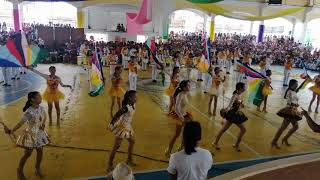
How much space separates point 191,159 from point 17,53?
5.60m

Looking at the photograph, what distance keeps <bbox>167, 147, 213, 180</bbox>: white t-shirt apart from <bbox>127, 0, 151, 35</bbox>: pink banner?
1714 cm

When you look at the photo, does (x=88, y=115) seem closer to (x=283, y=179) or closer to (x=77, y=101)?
(x=77, y=101)

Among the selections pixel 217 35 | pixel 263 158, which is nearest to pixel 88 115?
pixel 263 158

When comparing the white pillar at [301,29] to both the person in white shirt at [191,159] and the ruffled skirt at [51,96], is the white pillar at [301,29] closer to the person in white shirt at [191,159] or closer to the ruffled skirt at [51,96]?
the ruffled skirt at [51,96]

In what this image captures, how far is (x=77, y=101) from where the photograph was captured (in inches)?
458

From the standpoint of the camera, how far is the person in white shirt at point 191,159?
346 cm

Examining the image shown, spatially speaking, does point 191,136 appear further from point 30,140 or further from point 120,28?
point 120,28

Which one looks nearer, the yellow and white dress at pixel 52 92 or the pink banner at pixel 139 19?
the yellow and white dress at pixel 52 92

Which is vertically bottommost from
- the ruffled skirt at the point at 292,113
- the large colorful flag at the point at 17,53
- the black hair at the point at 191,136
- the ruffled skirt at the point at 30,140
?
the ruffled skirt at the point at 30,140

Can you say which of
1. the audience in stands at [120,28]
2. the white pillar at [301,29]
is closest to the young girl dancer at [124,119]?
the audience in stands at [120,28]

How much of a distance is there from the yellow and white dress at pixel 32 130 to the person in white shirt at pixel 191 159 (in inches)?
117

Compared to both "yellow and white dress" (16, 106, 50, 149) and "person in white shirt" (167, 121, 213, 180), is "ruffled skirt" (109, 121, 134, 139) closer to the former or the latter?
"yellow and white dress" (16, 106, 50, 149)

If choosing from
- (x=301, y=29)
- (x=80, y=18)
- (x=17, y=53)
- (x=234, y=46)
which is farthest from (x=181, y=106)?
(x=301, y=29)

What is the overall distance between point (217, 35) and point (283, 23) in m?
9.10
